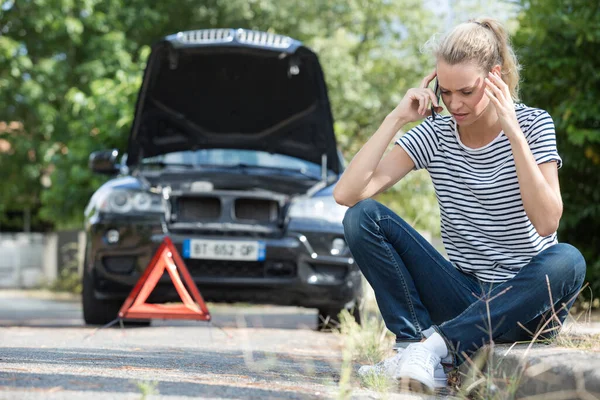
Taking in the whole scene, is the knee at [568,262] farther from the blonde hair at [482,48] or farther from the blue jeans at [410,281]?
the blonde hair at [482,48]

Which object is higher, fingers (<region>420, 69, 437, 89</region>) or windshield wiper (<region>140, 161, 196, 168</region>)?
fingers (<region>420, 69, 437, 89</region>)

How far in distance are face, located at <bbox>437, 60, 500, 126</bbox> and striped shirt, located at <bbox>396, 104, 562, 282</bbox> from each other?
7.5 inches

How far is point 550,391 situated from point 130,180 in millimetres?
4071

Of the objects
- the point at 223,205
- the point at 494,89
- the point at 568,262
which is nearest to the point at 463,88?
the point at 494,89

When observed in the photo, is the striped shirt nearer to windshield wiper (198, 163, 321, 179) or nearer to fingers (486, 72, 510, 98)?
fingers (486, 72, 510, 98)

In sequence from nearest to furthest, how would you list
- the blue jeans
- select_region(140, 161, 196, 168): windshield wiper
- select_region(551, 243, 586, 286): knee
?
select_region(551, 243, 586, 286): knee → the blue jeans → select_region(140, 161, 196, 168): windshield wiper

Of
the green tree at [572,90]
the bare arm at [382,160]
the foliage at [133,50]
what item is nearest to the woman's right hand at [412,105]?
the bare arm at [382,160]

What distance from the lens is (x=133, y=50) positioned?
2455cm

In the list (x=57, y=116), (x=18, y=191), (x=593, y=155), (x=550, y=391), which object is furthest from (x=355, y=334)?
(x=18, y=191)

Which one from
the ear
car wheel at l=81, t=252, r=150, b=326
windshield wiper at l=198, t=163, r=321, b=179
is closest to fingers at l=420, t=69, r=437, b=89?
the ear

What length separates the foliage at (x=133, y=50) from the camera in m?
21.9

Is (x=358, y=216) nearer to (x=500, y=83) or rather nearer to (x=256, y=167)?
(x=500, y=83)

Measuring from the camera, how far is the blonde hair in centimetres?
377

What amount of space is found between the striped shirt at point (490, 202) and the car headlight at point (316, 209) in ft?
7.89
